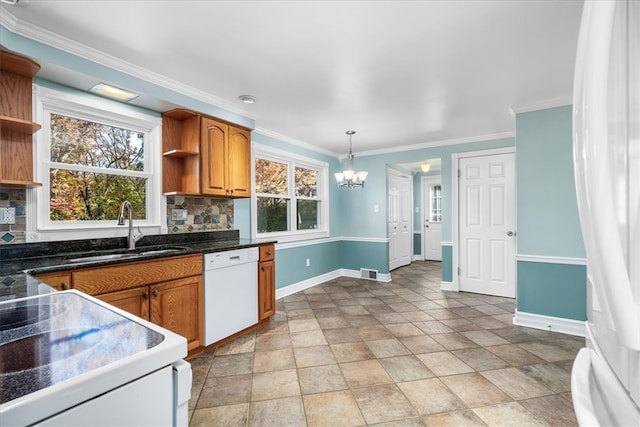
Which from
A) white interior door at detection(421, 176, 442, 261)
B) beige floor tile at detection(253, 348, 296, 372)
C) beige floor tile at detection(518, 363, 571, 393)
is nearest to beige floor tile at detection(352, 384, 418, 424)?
beige floor tile at detection(253, 348, 296, 372)

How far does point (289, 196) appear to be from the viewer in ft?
15.4

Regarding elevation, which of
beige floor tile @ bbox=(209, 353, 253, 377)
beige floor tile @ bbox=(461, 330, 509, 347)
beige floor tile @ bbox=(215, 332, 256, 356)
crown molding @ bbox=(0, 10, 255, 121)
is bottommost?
A: beige floor tile @ bbox=(461, 330, 509, 347)

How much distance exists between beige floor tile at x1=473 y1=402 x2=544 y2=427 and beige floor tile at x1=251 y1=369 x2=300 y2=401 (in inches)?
45.3

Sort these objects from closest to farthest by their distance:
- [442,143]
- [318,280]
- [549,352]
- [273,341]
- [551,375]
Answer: [551,375], [549,352], [273,341], [442,143], [318,280]

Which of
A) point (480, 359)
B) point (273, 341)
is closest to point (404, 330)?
point (480, 359)

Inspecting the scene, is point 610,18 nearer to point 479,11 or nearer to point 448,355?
point 479,11

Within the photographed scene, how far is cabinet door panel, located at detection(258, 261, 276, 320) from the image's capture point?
10.4 ft

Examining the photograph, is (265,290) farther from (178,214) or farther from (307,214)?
(307,214)

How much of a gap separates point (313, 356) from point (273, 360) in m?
0.33

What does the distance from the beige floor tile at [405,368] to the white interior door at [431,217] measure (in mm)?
5452

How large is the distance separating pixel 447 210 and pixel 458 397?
10.7 ft

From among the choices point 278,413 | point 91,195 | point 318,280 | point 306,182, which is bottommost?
point 278,413

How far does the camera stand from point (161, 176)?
293cm

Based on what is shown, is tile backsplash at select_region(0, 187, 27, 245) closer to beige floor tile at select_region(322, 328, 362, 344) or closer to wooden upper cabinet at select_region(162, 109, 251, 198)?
wooden upper cabinet at select_region(162, 109, 251, 198)
